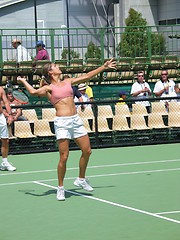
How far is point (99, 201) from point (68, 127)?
118 centimetres

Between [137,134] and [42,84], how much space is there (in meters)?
7.32

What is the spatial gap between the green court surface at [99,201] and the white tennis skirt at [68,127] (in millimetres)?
945

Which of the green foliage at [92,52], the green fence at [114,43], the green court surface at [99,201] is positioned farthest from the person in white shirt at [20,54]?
the green court surface at [99,201]

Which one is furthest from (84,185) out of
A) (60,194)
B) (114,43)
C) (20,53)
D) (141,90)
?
(114,43)

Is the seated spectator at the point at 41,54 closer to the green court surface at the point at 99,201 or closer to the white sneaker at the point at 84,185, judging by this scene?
the green court surface at the point at 99,201

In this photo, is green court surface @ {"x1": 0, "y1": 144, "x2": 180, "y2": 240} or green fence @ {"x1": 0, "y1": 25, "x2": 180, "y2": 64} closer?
green court surface @ {"x1": 0, "y1": 144, "x2": 180, "y2": 240}

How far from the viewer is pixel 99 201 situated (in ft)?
34.4

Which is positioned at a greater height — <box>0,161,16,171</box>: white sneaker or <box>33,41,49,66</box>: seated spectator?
<box>33,41,49,66</box>: seated spectator

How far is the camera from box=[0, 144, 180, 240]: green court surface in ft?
27.9

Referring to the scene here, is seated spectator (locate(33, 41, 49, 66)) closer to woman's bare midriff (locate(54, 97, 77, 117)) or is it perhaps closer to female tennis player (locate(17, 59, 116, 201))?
female tennis player (locate(17, 59, 116, 201))

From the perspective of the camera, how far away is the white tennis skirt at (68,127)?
1067 centimetres

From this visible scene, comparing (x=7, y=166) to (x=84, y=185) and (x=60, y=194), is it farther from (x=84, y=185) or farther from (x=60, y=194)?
(x=60, y=194)

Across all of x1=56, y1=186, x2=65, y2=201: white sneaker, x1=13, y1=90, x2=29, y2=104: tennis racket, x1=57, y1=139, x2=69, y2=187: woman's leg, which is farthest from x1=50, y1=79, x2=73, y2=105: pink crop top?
x1=13, y1=90, x2=29, y2=104: tennis racket

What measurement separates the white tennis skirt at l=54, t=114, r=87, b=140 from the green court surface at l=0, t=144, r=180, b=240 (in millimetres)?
945
